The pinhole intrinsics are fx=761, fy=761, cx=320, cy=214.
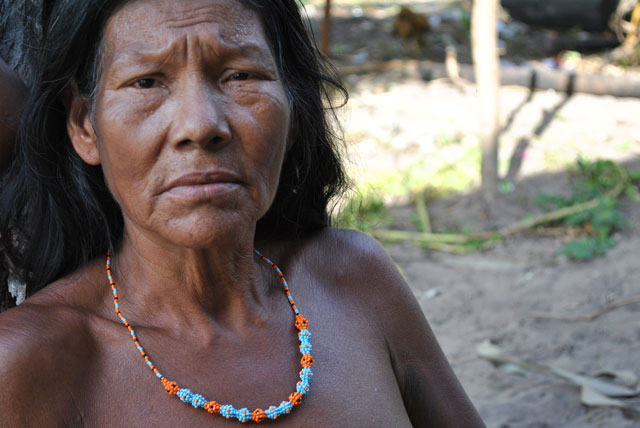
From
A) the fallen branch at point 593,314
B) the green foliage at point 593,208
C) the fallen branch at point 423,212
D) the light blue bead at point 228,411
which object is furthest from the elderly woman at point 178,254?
the fallen branch at point 423,212

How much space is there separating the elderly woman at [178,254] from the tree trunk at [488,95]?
390 cm

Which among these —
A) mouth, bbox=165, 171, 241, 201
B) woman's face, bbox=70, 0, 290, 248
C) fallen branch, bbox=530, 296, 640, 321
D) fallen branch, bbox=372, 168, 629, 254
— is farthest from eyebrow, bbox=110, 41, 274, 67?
fallen branch, bbox=372, 168, 629, 254

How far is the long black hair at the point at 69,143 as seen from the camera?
159 cm

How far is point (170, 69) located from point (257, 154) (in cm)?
24

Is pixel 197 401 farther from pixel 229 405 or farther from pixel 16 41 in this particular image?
pixel 16 41

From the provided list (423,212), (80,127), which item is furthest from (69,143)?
(423,212)

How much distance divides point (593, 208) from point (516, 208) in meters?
0.64

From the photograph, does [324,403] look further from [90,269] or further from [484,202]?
[484,202]

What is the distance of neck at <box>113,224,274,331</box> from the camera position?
1.64 m

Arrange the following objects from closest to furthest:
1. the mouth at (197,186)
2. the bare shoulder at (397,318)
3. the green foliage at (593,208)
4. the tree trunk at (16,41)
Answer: the mouth at (197,186), the tree trunk at (16,41), the bare shoulder at (397,318), the green foliage at (593,208)

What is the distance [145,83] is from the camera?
4.99ft

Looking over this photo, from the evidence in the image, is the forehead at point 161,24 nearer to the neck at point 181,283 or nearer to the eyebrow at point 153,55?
the eyebrow at point 153,55

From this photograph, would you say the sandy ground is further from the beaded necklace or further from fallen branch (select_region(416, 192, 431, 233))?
the beaded necklace

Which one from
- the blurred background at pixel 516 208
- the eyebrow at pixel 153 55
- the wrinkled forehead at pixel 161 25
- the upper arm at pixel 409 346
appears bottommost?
the blurred background at pixel 516 208
